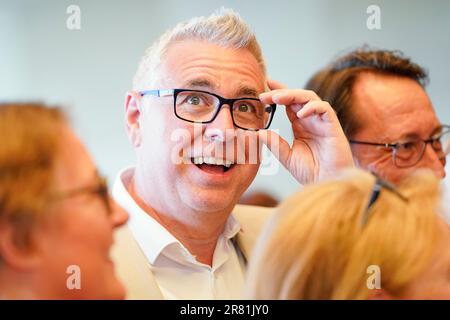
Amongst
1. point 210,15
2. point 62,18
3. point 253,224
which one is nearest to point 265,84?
point 210,15

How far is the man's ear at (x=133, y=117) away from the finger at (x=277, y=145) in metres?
0.23

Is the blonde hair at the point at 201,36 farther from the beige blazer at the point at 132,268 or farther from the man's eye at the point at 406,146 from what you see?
the man's eye at the point at 406,146

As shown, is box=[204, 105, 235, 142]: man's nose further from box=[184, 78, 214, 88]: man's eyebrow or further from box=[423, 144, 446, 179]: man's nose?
box=[423, 144, 446, 179]: man's nose

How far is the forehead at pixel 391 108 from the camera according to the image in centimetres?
133

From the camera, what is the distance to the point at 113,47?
1.11 m

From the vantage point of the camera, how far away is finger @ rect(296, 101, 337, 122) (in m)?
1.11

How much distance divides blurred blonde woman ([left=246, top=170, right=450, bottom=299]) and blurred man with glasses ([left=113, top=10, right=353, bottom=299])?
8.9 inches

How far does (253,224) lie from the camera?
118 centimetres

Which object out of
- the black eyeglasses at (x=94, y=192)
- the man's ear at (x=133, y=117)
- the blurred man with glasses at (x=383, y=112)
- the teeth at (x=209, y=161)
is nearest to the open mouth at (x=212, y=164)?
the teeth at (x=209, y=161)

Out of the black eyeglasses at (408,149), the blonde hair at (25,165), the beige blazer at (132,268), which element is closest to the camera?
the blonde hair at (25,165)

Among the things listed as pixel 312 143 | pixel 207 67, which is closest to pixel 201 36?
pixel 207 67

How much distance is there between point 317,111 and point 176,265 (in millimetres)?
388

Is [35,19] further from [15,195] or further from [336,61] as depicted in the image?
[336,61]
